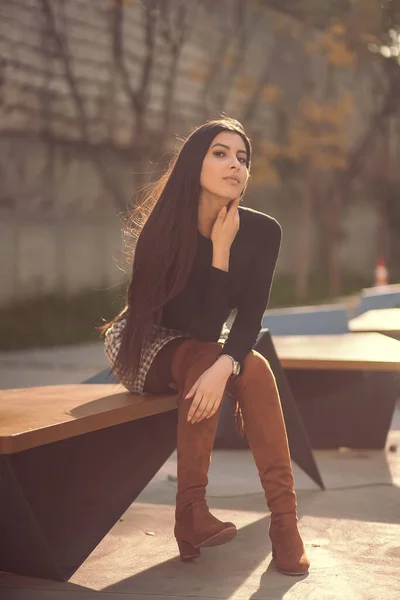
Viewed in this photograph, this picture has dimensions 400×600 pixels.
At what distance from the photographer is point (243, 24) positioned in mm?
22016

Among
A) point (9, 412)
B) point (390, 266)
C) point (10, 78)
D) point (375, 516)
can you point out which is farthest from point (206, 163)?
point (390, 266)

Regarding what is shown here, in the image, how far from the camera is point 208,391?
449 centimetres

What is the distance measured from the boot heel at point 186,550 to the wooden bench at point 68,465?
28cm

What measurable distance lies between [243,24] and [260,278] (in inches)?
703

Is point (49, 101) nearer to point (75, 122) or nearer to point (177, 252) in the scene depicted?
point (75, 122)

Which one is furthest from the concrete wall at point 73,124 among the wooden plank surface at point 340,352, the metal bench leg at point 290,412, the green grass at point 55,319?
the metal bench leg at point 290,412

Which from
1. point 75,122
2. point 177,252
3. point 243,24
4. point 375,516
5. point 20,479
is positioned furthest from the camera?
point 243,24

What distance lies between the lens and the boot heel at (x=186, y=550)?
467 centimetres

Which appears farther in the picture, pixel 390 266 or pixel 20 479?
pixel 390 266

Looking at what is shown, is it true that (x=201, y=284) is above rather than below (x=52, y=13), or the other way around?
below

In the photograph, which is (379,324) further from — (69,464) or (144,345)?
(69,464)

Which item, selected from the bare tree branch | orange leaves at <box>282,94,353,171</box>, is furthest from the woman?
orange leaves at <box>282,94,353,171</box>

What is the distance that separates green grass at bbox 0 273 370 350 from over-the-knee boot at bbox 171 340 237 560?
894cm

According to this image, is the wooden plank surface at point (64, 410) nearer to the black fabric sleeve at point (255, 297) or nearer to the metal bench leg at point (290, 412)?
the black fabric sleeve at point (255, 297)
